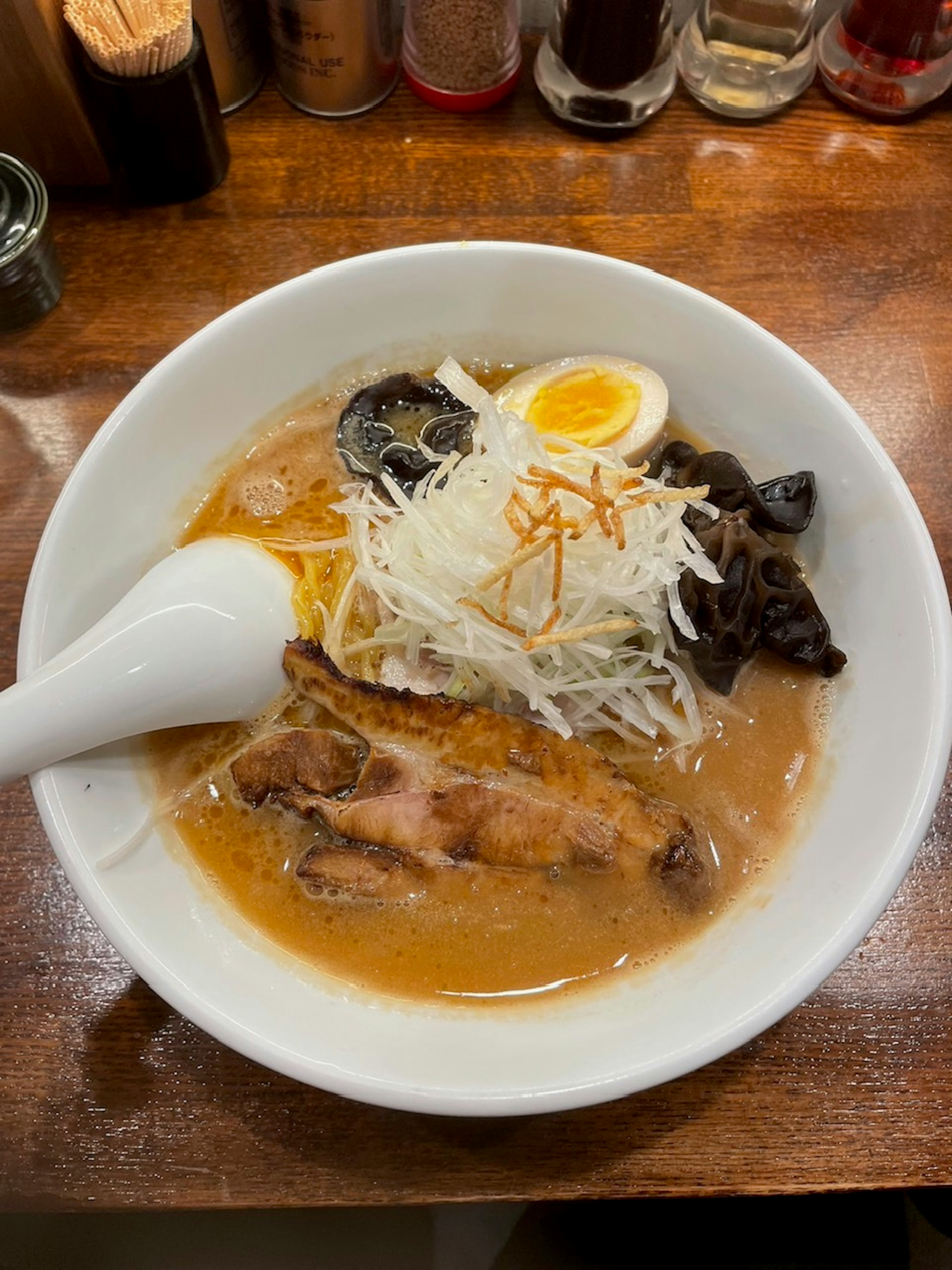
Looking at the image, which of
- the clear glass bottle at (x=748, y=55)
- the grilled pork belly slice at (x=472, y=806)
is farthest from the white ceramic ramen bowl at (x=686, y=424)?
the clear glass bottle at (x=748, y=55)

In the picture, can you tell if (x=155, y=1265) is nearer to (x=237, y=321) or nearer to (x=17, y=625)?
(x=17, y=625)

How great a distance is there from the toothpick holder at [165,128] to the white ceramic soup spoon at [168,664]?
0.75 meters

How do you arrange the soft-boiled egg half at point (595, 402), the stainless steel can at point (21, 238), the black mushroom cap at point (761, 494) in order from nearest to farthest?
the black mushroom cap at point (761, 494)
the soft-boiled egg half at point (595, 402)
the stainless steel can at point (21, 238)

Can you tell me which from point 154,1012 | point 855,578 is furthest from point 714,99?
point 154,1012

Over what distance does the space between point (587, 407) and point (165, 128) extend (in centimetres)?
86

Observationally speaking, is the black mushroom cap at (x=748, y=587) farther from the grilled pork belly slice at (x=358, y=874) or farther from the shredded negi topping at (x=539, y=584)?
the grilled pork belly slice at (x=358, y=874)

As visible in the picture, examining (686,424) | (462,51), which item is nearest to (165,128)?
(462,51)

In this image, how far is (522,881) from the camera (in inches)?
47.6

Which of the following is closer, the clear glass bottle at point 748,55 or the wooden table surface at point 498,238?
the wooden table surface at point 498,238

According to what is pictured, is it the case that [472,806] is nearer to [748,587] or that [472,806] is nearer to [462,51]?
[748,587]

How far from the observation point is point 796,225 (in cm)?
174

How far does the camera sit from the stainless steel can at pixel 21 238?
153cm

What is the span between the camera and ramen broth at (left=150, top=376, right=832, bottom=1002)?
1.17 m

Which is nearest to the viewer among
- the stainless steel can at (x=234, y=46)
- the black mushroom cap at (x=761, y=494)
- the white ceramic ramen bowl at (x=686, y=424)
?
the white ceramic ramen bowl at (x=686, y=424)
